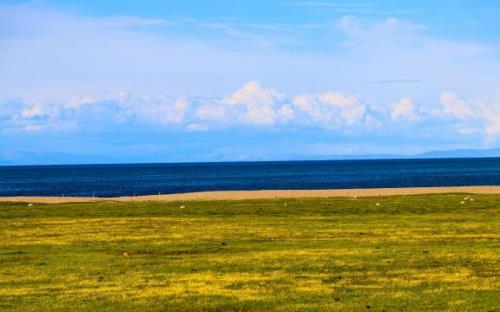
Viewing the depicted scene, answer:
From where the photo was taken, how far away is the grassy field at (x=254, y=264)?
69.6 feet

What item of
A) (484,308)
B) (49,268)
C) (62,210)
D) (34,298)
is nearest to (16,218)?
(62,210)

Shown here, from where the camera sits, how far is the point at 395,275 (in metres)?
25.2

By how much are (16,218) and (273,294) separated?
40.4 metres

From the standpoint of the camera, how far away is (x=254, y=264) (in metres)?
28.0

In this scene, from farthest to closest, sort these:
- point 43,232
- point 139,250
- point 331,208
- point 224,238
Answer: point 331,208 < point 43,232 < point 224,238 < point 139,250

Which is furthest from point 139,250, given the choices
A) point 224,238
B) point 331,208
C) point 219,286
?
point 331,208

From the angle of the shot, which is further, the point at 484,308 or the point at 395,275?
the point at 395,275

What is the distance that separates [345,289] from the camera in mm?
22750

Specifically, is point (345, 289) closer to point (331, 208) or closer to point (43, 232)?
point (43, 232)

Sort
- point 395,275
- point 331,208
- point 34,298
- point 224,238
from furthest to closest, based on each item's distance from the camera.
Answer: point 331,208 < point 224,238 < point 395,275 < point 34,298

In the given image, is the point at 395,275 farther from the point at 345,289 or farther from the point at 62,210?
the point at 62,210

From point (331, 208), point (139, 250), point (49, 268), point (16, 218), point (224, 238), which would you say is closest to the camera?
point (49, 268)

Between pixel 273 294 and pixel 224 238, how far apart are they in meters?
16.2

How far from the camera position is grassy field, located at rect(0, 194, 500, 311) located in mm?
→ 21203
